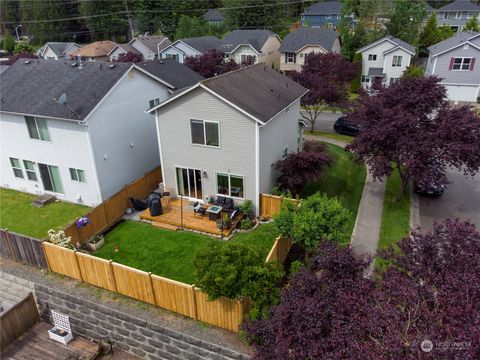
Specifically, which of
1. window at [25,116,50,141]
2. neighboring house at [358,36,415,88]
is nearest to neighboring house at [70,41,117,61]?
neighboring house at [358,36,415,88]

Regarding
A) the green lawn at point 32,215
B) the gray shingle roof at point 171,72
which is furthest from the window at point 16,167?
the gray shingle roof at point 171,72

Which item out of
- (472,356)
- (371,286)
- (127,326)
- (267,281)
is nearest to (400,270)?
(371,286)

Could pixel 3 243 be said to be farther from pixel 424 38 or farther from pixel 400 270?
pixel 424 38

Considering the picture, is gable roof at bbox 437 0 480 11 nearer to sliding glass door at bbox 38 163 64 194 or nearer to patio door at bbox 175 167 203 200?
patio door at bbox 175 167 203 200

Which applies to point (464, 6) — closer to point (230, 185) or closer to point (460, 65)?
point (460, 65)

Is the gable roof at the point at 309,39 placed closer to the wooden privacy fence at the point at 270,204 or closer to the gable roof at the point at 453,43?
the gable roof at the point at 453,43
